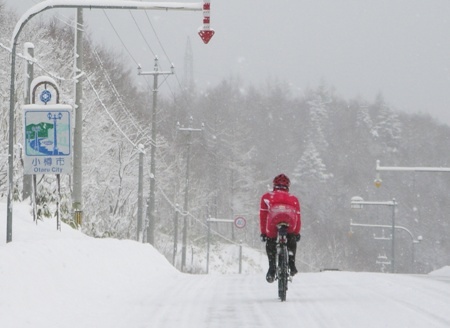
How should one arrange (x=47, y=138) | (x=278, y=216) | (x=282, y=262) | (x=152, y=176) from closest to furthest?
(x=282, y=262), (x=278, y=216), (x=47, y=138), (x=152, y=176)

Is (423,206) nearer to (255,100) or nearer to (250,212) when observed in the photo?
(255,100)

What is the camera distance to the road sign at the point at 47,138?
14055mm

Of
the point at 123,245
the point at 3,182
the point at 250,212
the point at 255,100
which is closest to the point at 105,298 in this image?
the point at 123,245

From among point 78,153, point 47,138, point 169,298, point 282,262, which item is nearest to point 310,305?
point 282,262

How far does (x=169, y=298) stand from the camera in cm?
A: 1181

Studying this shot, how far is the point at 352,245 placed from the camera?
105250 mm

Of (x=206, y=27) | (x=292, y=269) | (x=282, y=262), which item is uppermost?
(x=206, y=27)

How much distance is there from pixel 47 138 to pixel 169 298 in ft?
14.5

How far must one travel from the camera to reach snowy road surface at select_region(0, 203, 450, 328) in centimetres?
884

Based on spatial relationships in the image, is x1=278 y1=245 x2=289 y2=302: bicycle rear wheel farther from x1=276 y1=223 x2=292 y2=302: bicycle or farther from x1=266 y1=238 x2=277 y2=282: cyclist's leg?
x1=266 y1=238 x2=277 y2=282: cyclist's leg

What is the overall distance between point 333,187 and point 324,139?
16.1 m

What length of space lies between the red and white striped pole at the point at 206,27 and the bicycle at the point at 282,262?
4.31m

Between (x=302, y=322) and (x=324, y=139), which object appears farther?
(x=324, y=139)

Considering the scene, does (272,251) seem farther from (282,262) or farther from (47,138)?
(47,138)
